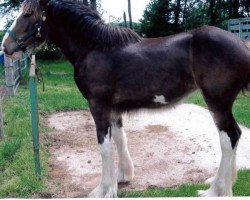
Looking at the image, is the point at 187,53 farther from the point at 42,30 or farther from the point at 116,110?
the point at 42,30

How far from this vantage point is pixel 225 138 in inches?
156

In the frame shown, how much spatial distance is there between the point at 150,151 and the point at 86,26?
223cm

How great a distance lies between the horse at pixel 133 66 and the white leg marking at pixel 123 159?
185mm

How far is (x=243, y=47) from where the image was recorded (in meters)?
3.94

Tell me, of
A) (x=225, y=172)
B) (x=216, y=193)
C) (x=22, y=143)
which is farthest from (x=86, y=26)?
(x=22, y=143)

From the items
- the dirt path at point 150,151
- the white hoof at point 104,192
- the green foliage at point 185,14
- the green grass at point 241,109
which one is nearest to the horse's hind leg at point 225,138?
the dirt path at point 150,151

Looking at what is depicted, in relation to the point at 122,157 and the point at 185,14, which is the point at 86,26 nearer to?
the point at 122,157

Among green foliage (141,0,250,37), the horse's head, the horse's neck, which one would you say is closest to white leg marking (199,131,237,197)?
the horse's neck

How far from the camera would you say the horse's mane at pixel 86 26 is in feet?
14.2

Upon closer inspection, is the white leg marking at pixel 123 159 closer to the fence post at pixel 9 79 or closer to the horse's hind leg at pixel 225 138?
the horse's hind leg at pixel 225 138

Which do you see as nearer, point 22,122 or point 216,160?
point 216,160

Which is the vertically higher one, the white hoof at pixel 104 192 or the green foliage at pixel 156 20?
the green foliage at pixel 156 20

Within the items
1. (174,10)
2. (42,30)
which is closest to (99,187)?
(42,30)

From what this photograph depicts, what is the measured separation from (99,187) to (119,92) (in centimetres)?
100
